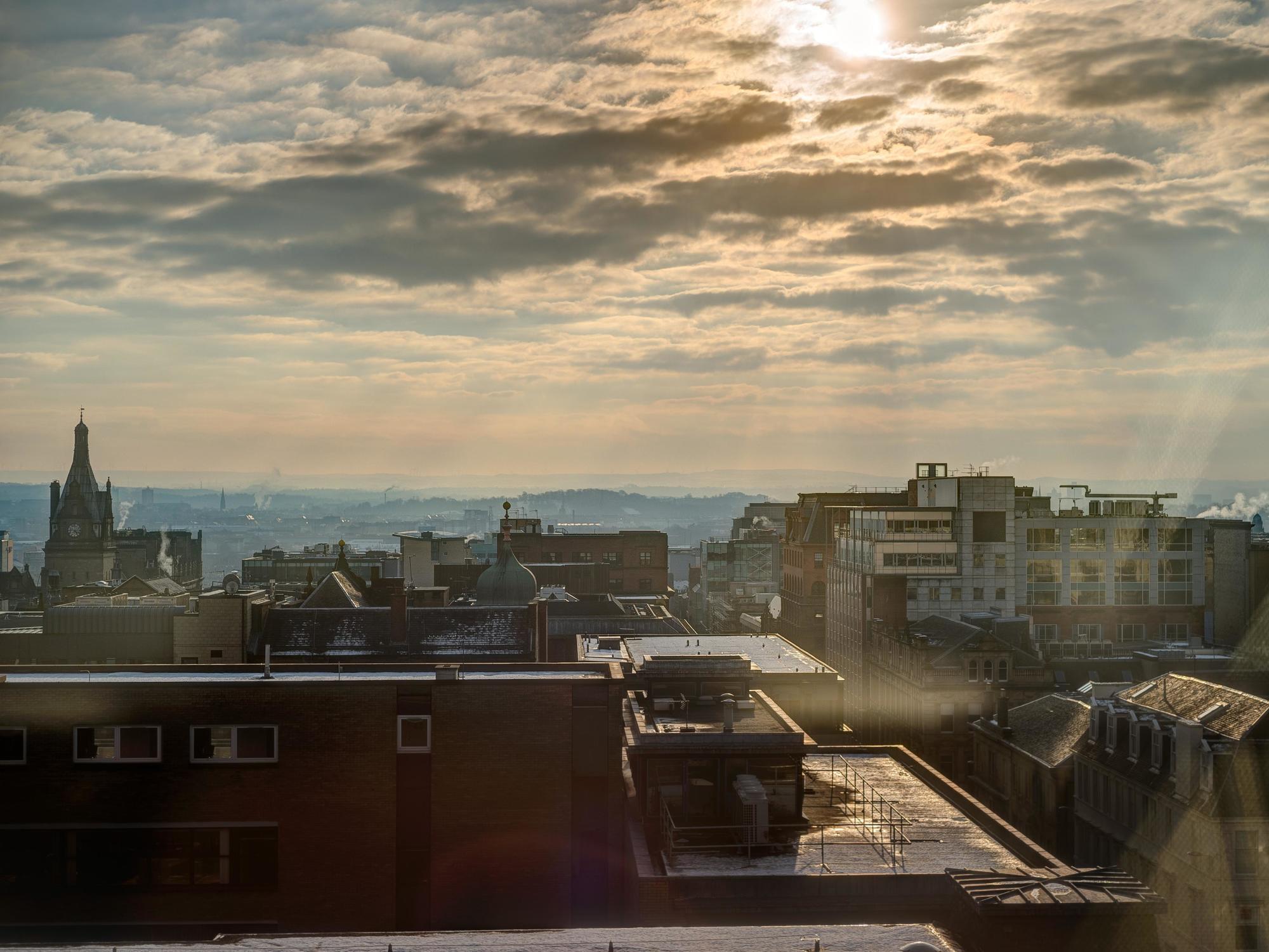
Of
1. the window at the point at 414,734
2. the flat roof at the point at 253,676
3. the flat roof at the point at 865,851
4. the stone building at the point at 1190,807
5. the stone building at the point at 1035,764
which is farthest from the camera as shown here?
the stone building at the point at 1035,764

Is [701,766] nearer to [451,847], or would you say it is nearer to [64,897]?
[451,847]

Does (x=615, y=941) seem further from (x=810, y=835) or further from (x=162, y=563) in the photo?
(x=162, y=563)

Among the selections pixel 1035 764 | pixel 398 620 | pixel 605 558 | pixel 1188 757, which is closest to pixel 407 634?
pixel 398 620

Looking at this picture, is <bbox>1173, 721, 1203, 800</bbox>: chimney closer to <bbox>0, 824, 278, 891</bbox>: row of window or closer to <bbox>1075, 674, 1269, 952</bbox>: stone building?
<bbox>1075, 674, 1269, 952</bbox>: stone building

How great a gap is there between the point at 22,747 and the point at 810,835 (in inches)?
896

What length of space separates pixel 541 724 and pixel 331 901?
7.58 m

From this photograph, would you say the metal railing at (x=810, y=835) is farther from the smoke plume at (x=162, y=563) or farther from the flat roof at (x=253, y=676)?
the smoke plume at (x=162, y=563)

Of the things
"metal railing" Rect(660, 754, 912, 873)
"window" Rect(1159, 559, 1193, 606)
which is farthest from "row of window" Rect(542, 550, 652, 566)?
"metal railing" Rect(660, 754, 912, 873)

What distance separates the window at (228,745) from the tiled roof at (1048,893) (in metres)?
20.3

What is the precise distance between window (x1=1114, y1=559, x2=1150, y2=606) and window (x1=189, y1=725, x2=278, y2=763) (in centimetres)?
7656

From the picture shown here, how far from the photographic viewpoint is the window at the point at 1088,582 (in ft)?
306

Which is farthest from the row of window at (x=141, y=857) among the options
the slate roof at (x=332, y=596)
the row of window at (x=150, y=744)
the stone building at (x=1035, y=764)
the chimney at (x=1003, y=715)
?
the chimney at (x=1003, y=715)

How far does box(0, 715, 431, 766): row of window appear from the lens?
33.9 m

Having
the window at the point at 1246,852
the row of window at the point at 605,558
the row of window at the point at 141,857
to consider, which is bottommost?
the window at the point at 1246,852
